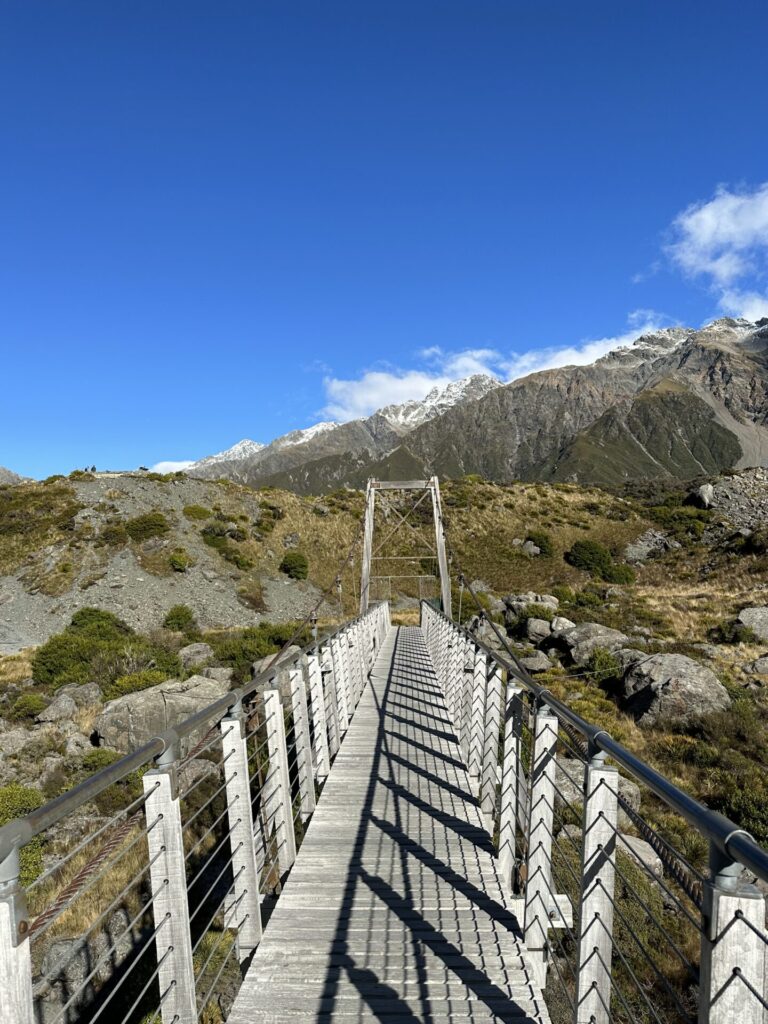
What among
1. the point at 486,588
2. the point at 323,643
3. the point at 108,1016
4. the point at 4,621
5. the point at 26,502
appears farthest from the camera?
the point at 26,502

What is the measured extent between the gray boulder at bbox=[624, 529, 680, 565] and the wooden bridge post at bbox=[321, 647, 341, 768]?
2779 centimetres

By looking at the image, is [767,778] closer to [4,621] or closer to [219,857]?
[219,857]

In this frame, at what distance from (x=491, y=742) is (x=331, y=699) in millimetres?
2385

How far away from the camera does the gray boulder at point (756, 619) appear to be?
16.2 m

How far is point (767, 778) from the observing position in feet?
28.6

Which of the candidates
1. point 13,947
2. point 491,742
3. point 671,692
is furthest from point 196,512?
point 13,947

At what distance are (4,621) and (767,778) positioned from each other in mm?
22652

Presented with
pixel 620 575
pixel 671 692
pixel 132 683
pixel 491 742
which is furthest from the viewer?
pixel 620 575

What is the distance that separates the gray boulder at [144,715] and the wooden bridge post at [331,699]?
192 inches

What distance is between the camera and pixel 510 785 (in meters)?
3.79

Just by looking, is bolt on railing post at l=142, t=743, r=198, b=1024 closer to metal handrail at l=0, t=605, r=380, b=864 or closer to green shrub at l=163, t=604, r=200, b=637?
metal handrail at l=0, t=605, r=380, b=864

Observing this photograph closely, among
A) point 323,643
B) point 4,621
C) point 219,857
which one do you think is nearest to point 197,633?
point 4,621

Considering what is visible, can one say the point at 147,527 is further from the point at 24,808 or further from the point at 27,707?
the point at 24,808

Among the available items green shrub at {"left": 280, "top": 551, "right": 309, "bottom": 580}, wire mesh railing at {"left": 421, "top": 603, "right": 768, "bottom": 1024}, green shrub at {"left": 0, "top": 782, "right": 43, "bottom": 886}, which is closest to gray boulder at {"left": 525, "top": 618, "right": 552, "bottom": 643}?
wire mesh railing at {"left": 421, "top": 603, "right": 768, "bottom": 1024}
